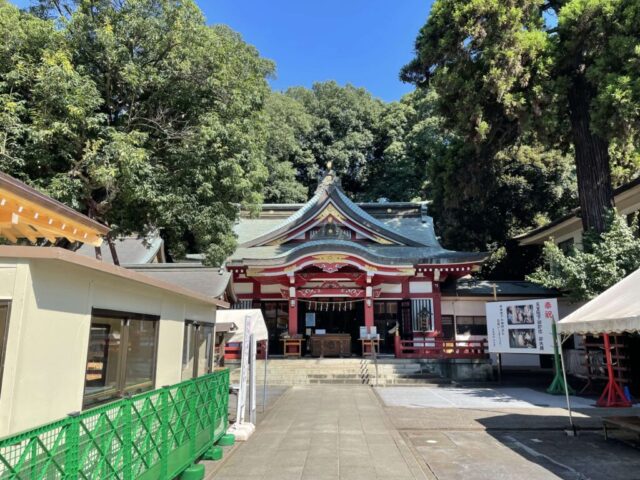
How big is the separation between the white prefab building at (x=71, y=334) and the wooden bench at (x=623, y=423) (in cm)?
668

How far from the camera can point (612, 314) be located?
612cm

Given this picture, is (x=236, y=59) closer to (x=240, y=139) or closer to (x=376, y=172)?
(x=240, y=139)

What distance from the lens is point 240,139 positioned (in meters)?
11.0

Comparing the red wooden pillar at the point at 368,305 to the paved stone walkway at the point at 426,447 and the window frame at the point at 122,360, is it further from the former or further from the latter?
the window frame at the point at 122,360

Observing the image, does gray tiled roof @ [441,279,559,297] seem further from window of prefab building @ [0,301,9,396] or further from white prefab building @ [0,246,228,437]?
window of prefab building @ [0,301,9,396]

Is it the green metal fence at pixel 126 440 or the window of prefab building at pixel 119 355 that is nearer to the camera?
the green metal fence at pixel 126 440

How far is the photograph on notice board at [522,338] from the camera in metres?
11.3

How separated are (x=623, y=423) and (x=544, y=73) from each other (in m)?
10.5

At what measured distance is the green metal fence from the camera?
2.39 m

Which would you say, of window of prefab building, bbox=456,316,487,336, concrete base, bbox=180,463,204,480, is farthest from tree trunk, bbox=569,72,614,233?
concrete base, bbox=180,463,204,480

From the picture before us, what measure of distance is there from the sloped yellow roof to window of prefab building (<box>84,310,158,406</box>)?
1.45m

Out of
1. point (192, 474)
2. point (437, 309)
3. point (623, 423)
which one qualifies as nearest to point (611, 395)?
point (623, 423)

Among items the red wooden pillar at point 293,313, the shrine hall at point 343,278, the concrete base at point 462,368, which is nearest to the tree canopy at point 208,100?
the shrine hall at point 343,278

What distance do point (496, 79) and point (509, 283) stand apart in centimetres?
1051
